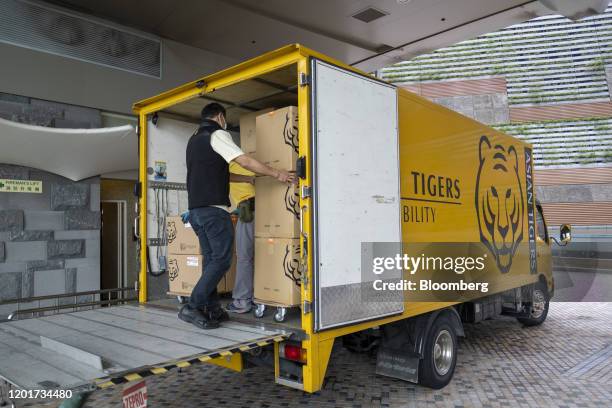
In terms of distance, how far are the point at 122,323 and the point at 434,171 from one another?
3.14 m

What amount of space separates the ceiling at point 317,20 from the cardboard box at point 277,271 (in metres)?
4.39

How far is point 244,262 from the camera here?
14.0 feet

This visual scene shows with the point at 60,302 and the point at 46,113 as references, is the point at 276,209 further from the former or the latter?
the point at 60,302

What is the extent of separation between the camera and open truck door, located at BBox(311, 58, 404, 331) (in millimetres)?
3354

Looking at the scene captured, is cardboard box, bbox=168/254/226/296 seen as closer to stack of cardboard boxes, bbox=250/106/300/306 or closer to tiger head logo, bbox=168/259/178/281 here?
tiger head logo, bbox=168/259/178/281

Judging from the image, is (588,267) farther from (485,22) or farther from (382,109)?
(382,109)

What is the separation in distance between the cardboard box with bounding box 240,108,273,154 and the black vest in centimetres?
82

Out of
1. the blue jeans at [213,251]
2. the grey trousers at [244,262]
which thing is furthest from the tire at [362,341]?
the blue jeans at [213,251]

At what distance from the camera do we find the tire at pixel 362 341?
454cm

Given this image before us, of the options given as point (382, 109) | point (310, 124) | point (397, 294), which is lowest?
point (397, 294)

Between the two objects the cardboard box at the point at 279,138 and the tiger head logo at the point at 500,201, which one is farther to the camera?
the tiger head logo at the point at 500,201

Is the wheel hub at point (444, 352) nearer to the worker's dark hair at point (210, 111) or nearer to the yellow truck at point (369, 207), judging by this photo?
the yellow truck at point (369, 207)

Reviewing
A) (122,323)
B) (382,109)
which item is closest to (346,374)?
(122,323)

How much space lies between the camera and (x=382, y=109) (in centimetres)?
395
